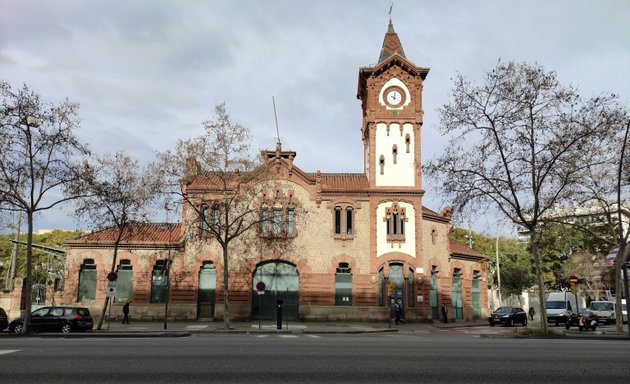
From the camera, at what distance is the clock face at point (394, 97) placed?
4288 centimetres

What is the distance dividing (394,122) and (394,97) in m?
2.16

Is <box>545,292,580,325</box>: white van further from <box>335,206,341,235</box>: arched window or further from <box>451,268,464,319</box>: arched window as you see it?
<box>335,206,341,235</box>: arched window

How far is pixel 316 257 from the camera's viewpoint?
40.1m

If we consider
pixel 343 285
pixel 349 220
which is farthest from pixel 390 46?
pixel 343 285

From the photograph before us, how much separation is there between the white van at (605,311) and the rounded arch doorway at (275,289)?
80.2 ft

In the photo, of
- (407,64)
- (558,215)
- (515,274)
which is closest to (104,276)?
(407,64)

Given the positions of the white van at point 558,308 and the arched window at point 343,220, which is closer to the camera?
the white van at point 558,308

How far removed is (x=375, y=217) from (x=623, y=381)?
32.4 metres

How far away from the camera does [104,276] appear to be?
39344 mm

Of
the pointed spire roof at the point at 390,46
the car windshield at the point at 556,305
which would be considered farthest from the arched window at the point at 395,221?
the car windshield at the point at 556,305

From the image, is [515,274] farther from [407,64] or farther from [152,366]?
[152,366]

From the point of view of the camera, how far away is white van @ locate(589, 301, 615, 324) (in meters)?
44.5

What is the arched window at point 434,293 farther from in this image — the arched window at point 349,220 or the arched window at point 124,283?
the arched window at point 124,283

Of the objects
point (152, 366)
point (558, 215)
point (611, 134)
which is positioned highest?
point (611, 134)
